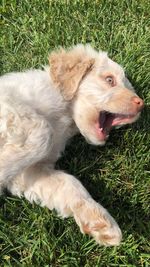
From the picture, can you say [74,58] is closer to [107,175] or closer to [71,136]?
[71,136]

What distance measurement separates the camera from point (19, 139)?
154 inches

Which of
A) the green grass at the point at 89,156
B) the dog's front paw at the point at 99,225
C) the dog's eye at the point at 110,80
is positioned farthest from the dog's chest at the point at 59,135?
the dog's front paw at the point at 99,225

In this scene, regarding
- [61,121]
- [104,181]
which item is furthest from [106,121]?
[104,181]

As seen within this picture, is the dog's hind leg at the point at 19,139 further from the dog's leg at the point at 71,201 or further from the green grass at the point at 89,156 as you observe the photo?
the green grass at the point at 89,156

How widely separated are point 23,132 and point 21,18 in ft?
9.05

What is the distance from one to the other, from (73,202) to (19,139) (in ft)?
2.17

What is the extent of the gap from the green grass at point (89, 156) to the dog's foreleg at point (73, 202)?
0.52 ft

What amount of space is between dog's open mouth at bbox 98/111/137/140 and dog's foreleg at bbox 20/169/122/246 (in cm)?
56

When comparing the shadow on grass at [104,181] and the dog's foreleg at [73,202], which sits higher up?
the dog's foreleg at [73,202]

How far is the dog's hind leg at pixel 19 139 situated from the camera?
3.87 metres

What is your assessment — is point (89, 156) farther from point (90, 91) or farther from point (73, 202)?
point (73, 202)

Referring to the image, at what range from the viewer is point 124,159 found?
5.15 meters

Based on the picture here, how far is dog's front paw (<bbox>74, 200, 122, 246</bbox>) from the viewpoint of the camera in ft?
12.4

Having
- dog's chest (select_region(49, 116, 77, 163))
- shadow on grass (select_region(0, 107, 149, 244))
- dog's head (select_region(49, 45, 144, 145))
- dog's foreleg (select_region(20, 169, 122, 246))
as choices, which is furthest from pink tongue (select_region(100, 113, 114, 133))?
dog's foreleg (select_region(20, 169, 122, 246))
